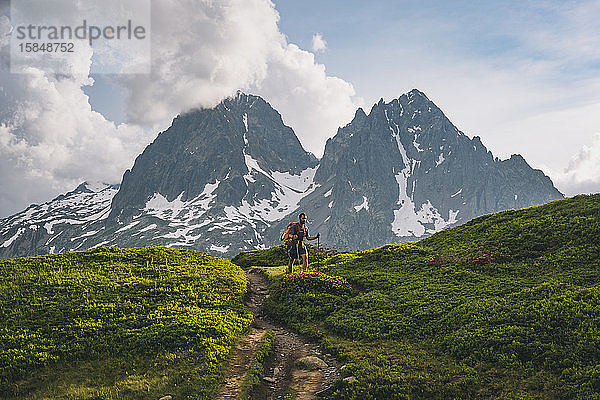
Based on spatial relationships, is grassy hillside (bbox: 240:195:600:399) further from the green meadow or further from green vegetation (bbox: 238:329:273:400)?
green vegetation (bbox: 238:329:273:400)

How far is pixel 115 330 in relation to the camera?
17969 mm

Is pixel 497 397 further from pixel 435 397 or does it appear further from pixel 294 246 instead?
pixel 294 246

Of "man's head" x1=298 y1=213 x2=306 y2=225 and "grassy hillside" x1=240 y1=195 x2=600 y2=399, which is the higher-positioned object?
"man's head" x1=298 y1=213 x2=306 y2=225

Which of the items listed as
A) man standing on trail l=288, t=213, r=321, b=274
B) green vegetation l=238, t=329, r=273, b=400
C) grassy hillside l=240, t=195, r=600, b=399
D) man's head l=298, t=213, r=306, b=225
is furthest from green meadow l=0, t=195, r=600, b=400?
man's head l=298, t=213, r=306, b=225

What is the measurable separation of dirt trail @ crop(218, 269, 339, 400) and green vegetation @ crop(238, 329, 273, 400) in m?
0.20

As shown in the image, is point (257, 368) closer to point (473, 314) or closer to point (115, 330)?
point (115, 330)

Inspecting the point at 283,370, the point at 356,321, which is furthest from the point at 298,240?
the point at 283,370

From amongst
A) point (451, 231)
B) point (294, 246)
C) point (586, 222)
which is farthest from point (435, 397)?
point (451, 231)

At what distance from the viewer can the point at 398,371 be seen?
1398 cm

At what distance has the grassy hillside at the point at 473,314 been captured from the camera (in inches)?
505

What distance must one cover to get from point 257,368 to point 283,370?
1177 mm

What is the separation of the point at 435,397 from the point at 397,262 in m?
19.8

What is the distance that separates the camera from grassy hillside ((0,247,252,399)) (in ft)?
46.3

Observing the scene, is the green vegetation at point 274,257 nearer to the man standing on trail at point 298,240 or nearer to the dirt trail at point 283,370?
the man standing on trail at point 298,240
